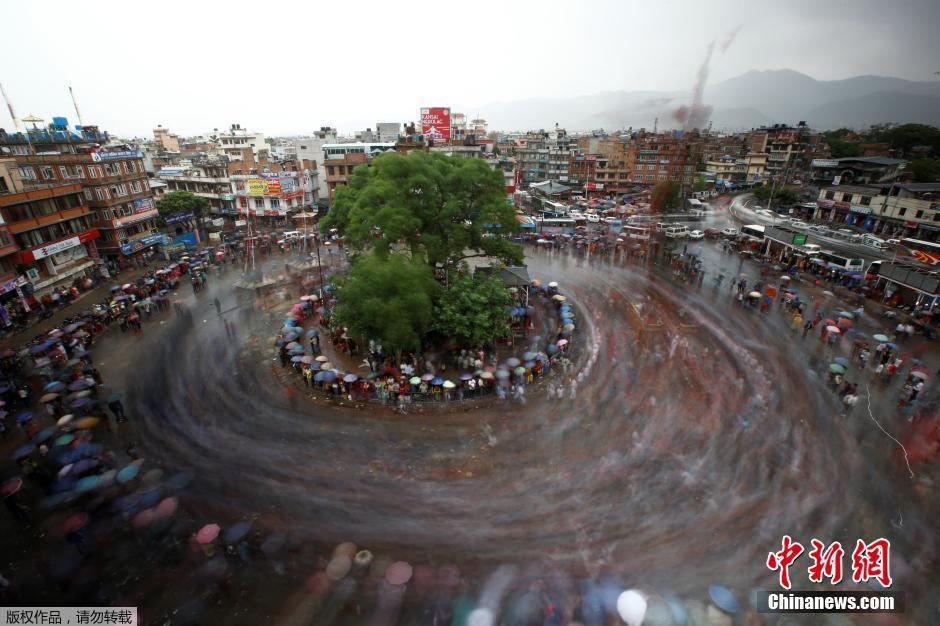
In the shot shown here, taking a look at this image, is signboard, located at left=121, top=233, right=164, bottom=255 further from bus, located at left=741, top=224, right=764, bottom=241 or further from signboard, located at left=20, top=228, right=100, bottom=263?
bus, located at left=741, top=224, right=764, bottom=241

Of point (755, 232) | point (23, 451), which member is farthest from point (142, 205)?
point (755, 232)

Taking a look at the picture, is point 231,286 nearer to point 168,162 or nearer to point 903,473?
point 903,473

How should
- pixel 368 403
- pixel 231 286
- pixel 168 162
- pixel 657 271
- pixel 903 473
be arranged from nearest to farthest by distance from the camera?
1. pixel 903 473
2. pixel 368 403
3. pixel 231 286
4. pixel 657 271
5. pixel 168 162

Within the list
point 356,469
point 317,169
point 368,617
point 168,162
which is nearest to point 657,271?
point 356,469

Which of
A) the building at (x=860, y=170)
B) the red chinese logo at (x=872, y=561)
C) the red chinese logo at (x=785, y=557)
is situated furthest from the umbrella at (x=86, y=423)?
the building at (x=860, y=170)

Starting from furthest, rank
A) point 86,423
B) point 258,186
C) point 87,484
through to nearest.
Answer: point 258,186 → point 86,423 → point 87,484

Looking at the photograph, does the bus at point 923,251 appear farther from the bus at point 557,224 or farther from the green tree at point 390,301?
the green tree at point 390,301

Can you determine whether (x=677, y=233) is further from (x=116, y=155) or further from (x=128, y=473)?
(x=116, y=155)
